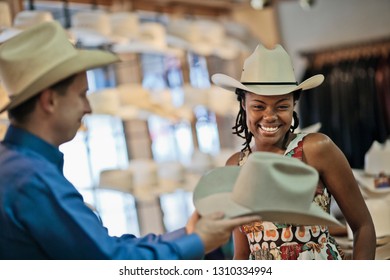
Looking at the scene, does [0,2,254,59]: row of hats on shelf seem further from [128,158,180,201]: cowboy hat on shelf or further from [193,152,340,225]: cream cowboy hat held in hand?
A: [193,152,340,225]: cream cowboy hat held in hand

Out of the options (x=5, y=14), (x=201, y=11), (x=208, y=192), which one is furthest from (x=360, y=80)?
(x=208, y=192)

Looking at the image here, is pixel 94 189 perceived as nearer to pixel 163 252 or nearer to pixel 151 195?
pixel 151 195

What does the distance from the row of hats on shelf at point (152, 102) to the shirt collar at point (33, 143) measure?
2.98m

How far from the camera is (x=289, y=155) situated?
82.1 inches

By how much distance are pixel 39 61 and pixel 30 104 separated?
0.10 metres

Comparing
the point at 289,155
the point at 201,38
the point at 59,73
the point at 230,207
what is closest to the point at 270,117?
the point at 289,155

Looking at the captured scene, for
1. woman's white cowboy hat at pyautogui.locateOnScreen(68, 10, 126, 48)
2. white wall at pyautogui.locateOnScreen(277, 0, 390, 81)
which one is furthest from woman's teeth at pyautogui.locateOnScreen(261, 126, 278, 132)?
white wall at pyautogui.locateOnScreen(277, 0, 390, 81)

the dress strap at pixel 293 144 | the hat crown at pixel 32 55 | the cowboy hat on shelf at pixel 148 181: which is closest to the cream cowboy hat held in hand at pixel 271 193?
the dress strap at pixel 293 144

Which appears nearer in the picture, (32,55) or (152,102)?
(32,55)

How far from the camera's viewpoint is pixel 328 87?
654cm

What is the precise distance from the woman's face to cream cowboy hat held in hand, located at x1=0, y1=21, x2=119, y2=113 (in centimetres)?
46

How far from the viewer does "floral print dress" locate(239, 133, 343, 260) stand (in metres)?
2.10

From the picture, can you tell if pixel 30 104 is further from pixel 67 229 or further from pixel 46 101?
pixel 67 229

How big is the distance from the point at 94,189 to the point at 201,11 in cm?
196
